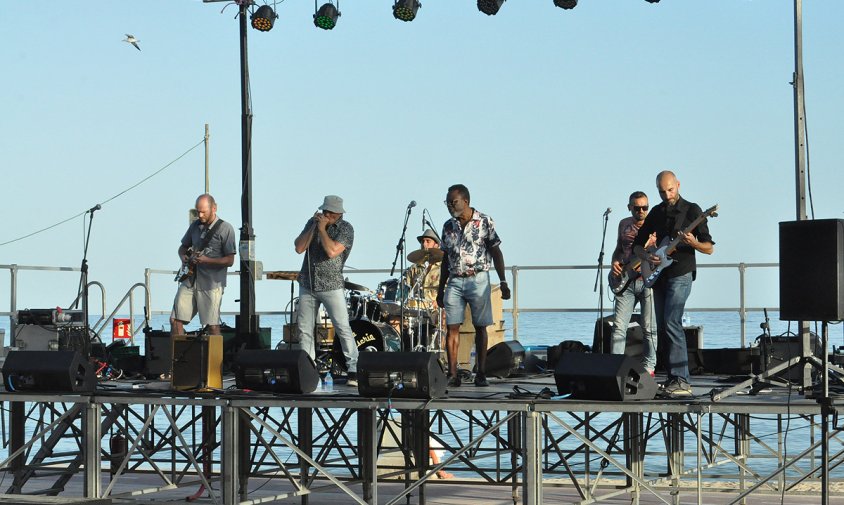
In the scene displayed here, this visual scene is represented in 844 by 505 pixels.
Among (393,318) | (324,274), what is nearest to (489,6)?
(393,318)

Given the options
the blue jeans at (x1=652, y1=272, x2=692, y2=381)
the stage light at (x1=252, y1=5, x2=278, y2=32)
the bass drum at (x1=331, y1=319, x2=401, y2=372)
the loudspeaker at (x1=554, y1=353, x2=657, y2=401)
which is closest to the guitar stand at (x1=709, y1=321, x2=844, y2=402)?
the loudspeaker at (x1=554, y1=353, x2=657, y2=401)

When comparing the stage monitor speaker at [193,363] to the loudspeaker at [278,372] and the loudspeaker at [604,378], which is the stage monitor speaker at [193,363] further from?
the loudspeaker at [604,378]

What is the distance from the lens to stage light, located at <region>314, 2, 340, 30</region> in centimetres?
1258

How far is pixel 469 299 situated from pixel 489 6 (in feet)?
11.6

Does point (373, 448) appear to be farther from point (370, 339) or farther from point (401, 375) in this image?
point (370, 339)

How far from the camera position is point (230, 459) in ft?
28.2

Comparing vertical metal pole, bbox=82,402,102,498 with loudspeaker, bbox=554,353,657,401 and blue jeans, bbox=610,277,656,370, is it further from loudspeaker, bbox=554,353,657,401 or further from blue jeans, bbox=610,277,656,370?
blue jeans, bbox=610,277,656,370

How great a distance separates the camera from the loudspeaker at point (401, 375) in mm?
8055

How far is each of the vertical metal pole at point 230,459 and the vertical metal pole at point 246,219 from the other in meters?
4.14

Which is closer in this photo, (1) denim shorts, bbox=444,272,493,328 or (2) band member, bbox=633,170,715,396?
(2) band member, bbox=633,170,715,396

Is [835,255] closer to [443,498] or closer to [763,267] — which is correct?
[443,498]

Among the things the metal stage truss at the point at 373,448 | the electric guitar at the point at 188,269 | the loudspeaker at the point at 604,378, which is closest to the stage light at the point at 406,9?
the electric guitar at the point at 188,269

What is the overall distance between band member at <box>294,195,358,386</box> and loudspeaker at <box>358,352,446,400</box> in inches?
56.7

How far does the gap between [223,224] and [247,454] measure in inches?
83.4
